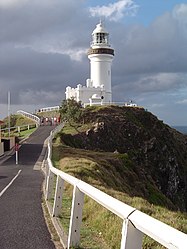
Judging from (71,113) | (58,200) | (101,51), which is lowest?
(58,200)

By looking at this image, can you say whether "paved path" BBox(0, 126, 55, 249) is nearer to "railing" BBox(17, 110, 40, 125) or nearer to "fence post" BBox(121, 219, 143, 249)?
"fence post" BBox(121, 219, 143, 249)

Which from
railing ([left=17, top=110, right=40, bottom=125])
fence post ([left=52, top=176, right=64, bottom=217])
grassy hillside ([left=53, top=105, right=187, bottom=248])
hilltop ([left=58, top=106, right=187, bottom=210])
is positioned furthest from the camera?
railing ([left=17, top=110, right=40, bottom=125])

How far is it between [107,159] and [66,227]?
2544 cm

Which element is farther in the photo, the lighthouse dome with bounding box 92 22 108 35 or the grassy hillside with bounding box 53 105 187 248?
the lighthouse dome with bounding box 92 22 108 35

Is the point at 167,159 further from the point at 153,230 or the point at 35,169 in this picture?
the point at 153,230

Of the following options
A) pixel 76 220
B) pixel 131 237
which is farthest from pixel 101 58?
pixel 131 237

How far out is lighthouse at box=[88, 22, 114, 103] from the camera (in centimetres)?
7356

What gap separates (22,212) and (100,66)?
6446cm

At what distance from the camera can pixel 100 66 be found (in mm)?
74500

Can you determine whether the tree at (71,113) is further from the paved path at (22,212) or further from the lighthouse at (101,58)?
the paved path at (22,212)

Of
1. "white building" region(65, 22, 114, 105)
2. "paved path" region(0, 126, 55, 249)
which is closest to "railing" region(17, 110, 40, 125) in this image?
"white building" region(65, 22, 114, 105)

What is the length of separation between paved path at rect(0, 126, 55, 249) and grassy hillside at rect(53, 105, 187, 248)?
27.2 inches

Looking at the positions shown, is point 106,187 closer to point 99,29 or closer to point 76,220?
point 76,220

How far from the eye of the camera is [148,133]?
197 ft
